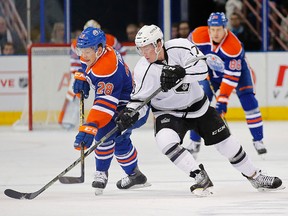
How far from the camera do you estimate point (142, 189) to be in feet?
19.0

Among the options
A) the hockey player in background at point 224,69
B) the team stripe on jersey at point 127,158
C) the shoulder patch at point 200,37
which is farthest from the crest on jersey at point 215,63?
the team stripe on jersey at point 127,158

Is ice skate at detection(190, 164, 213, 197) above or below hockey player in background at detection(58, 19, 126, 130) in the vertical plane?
above

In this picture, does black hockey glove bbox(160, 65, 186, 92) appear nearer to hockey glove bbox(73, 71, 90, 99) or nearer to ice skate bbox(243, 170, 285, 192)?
hockey glove bbox(73, 71, 90, 99)

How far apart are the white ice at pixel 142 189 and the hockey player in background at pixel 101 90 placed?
0.24 meters

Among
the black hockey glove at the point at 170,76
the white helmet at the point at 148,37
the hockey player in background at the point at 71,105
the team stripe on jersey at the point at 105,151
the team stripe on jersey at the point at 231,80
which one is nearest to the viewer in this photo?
the black hockey glove at the point at 170,76

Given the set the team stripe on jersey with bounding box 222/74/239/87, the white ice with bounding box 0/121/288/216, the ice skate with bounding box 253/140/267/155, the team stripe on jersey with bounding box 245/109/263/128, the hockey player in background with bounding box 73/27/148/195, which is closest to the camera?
the white ice with bounding box 0/121/288/216

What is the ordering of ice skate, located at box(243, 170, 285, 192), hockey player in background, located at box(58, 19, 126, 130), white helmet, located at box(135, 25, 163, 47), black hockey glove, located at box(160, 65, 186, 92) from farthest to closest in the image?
1. hockey player in background, located at box(58, 19, 126, 130)
2. ice skate, located at box(243, 170, 285, 192)
3. white helmet, located at box(135, 25, 163, 47)
4. black hockey glove, located at box(160, 65, 186, 92)

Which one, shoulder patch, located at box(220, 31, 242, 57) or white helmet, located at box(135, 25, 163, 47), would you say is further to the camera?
shoulder patch, located at box(220, 31, 242, 57)

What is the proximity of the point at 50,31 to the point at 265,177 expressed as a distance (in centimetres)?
540

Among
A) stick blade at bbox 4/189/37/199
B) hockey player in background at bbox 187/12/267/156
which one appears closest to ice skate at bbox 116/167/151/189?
stick blade at bbox 4/189/37/199

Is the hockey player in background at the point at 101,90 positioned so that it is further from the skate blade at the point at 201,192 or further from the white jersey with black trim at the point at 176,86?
the skate blade at the point at 201,192

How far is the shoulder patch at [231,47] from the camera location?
7211 mm

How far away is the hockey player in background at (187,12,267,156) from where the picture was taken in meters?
7.17

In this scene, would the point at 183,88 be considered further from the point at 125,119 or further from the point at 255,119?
the point at 255,119
